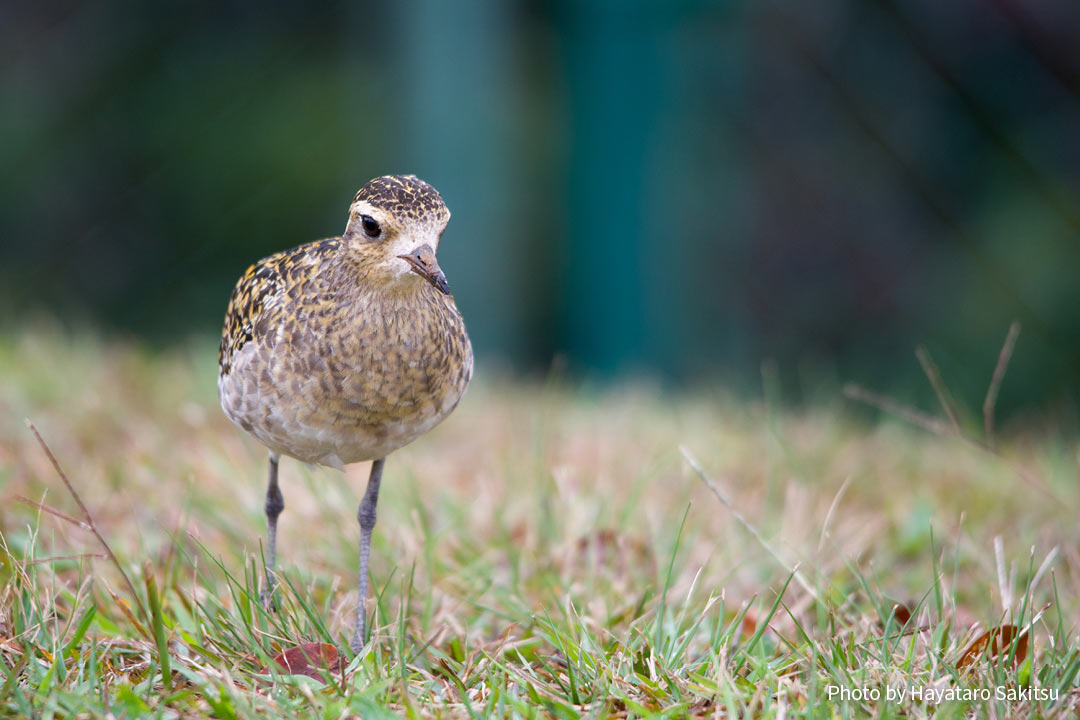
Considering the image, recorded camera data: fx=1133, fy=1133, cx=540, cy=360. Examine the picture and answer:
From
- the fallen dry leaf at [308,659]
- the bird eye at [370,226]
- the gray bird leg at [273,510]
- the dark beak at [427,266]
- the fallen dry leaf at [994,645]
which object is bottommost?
the fallen dry leaf at [308,659]

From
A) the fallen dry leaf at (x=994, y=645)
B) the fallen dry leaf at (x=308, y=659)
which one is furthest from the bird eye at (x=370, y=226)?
the fallen dry leaf at (x=994, y=645)

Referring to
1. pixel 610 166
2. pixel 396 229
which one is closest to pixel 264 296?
pixel 396 229

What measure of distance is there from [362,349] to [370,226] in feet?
Result: 1.02

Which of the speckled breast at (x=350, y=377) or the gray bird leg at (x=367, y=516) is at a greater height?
the speckled breast at (x=350, y=377)

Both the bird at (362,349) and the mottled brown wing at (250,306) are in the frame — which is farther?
the mottled brown wing at (250,306)

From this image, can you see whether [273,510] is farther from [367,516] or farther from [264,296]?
[264,296]

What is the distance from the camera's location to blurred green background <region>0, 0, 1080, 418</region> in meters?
7.91

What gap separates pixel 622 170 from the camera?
791 centimetres

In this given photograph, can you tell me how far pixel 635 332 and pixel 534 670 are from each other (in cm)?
528

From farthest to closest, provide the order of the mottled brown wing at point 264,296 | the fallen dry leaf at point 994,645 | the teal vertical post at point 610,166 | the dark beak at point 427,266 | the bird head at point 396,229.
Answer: the teal vertical post at point 610,166 < the mottled brown wing at point 264,296 < the fallen dry leaf at point 994,645 < the bird head at point 396,229 < the dark beak at point 427,266

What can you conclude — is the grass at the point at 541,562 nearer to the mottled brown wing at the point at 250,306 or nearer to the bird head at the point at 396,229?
the mottled brown wing at the point at 250,306

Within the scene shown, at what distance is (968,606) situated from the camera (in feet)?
12.1

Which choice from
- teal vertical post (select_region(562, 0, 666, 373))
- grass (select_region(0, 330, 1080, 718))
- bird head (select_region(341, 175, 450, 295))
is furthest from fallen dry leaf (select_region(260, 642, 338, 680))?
teal vertical post (select_region(562, 0, 666, 373))

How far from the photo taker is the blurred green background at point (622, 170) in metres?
7.91
